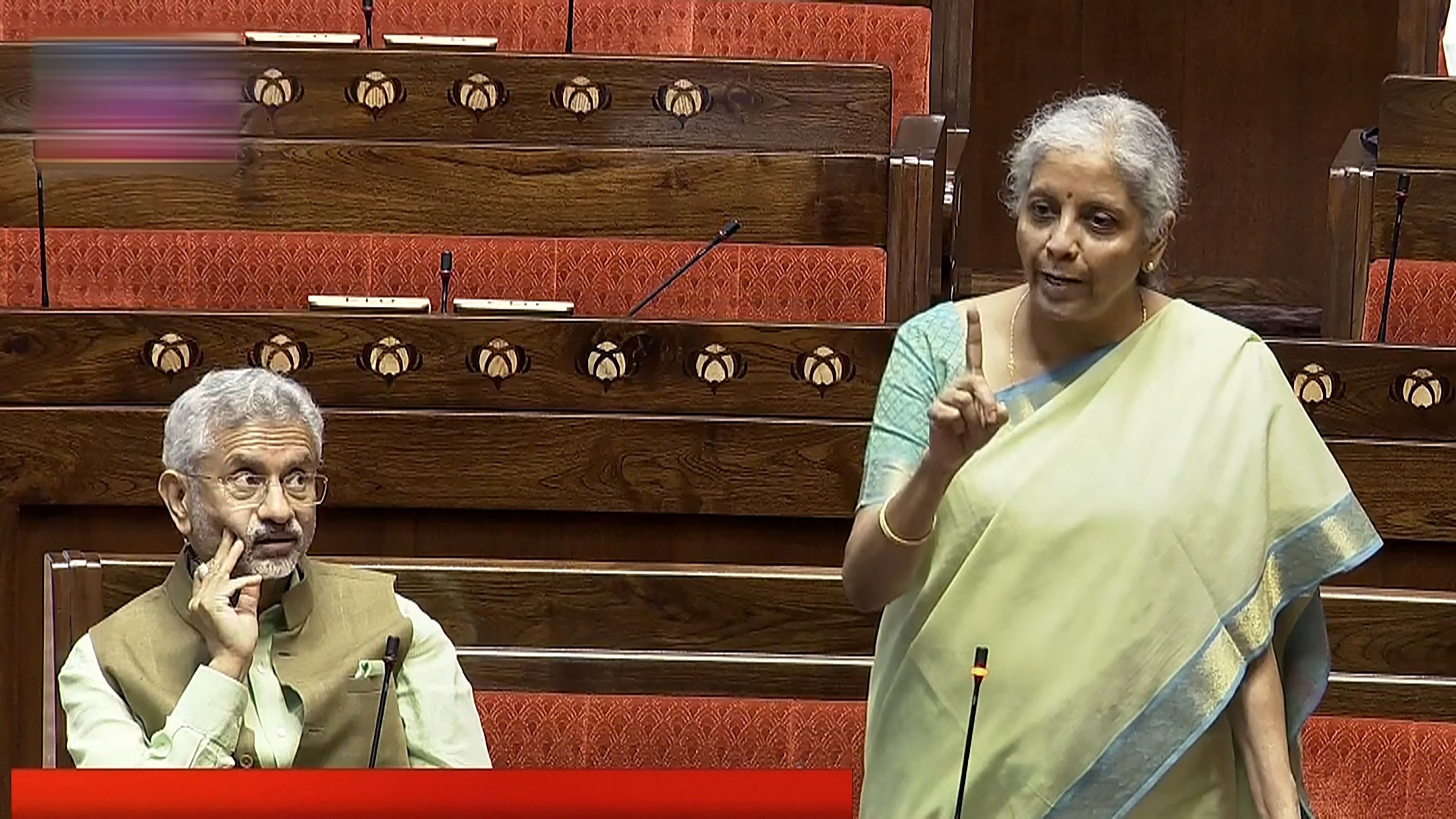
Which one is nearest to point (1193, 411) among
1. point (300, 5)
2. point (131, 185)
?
point (131, 185)

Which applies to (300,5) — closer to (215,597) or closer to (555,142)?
(555,142)

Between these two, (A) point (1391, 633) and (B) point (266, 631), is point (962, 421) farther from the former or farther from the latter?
(A) point (1391, 633)

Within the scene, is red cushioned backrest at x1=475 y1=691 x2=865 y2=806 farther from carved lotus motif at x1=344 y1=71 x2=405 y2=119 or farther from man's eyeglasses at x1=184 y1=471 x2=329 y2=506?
carved lotus motif at x1=344 y1=71 x2=405 y2=119

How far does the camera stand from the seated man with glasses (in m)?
1.10

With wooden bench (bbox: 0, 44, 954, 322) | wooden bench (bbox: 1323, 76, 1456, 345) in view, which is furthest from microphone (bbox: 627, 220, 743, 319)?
wooden bench (bbox: 1323, 76, 1456, 345)

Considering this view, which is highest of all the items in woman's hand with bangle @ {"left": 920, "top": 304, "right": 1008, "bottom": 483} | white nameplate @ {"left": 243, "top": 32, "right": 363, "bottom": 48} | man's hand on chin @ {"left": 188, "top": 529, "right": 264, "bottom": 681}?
white nameplate @ {"left": 243, "top": 32, "right": 363, "bottom": 48}

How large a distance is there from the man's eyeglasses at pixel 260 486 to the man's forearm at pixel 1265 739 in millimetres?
437

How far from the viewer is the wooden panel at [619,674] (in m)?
1.35

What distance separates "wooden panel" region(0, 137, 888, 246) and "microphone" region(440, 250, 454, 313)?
0.18ft

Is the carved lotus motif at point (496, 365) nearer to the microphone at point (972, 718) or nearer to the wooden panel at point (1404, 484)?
the wooden panel at point (1404, 484)

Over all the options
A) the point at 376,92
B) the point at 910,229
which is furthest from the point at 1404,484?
the point at 376,92

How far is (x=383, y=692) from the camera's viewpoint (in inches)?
44.4

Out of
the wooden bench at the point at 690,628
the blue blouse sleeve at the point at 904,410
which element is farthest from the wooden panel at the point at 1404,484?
the blue blouse sleeve at the point at 904,410

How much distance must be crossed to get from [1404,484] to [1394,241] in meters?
0.45
